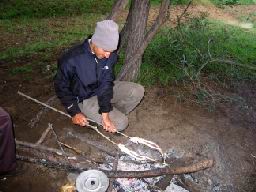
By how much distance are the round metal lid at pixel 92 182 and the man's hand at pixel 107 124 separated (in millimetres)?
1027

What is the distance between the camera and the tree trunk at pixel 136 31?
559cm

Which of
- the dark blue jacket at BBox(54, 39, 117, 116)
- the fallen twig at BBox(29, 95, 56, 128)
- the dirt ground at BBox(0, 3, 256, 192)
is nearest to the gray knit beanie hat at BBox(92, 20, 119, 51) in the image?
the dark blue jacket at BBox(54, 39, 117, 116)

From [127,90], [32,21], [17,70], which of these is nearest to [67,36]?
[32,21]

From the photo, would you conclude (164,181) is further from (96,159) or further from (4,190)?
(4,190)

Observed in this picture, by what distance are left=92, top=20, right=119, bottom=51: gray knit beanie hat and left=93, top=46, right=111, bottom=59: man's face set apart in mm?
127

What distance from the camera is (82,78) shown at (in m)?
4.44

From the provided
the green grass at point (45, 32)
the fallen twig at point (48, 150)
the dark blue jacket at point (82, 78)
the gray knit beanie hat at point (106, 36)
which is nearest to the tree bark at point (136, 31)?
the dark blue jacket at point (82, 78)

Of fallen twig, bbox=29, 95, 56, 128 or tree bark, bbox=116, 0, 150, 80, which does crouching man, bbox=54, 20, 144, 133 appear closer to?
fallen twig, bbox=29, 95, 56, 128

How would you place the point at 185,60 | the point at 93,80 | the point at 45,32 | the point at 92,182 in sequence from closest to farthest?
the point at 92,182 → the point at 93,80 → the point at 185,60 → the point at 45,32

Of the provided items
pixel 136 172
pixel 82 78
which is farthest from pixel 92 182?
pixel 82 78

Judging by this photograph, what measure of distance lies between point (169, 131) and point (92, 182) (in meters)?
1.99

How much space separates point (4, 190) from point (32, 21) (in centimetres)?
672

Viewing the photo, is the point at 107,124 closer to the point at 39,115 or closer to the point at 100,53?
the point at 100,53

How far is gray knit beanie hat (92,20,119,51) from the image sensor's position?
3.87m
